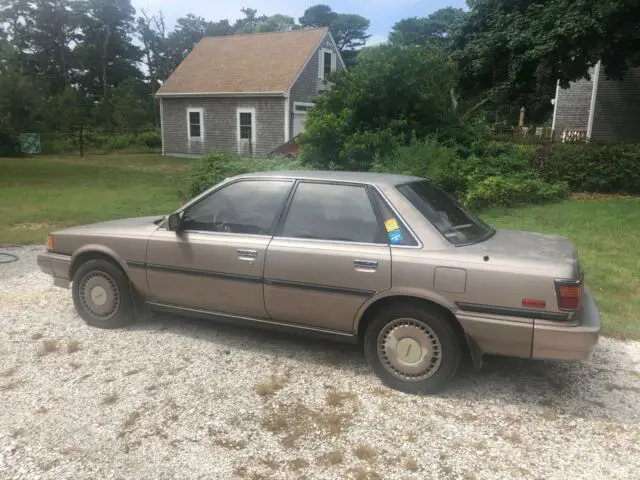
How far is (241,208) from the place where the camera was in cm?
437

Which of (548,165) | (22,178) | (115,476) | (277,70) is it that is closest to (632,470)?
(115,476)

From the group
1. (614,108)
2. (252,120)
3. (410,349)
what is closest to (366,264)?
(410,349)

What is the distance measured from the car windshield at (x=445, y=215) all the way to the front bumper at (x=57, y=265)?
10.7 ft

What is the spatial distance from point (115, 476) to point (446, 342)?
218 cm

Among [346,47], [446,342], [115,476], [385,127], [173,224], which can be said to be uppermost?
[346,47]

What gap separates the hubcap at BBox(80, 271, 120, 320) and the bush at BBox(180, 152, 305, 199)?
7.04m

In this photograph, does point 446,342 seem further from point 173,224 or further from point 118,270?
point 118,270

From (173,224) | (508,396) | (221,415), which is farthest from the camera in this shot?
(173,224)

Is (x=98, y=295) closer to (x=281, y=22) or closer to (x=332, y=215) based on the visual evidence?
(x=332, y=215)

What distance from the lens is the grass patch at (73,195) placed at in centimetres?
1044

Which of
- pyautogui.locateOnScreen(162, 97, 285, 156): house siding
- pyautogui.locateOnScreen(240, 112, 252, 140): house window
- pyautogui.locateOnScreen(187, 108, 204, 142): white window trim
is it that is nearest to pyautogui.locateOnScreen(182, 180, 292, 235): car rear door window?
pyautogui.locateOnScreen(162, 97, 285, 156): house siding

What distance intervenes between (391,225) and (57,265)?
333cm

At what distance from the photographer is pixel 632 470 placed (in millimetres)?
2865

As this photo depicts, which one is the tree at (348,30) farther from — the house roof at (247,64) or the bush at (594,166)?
the bush at (594,166)
